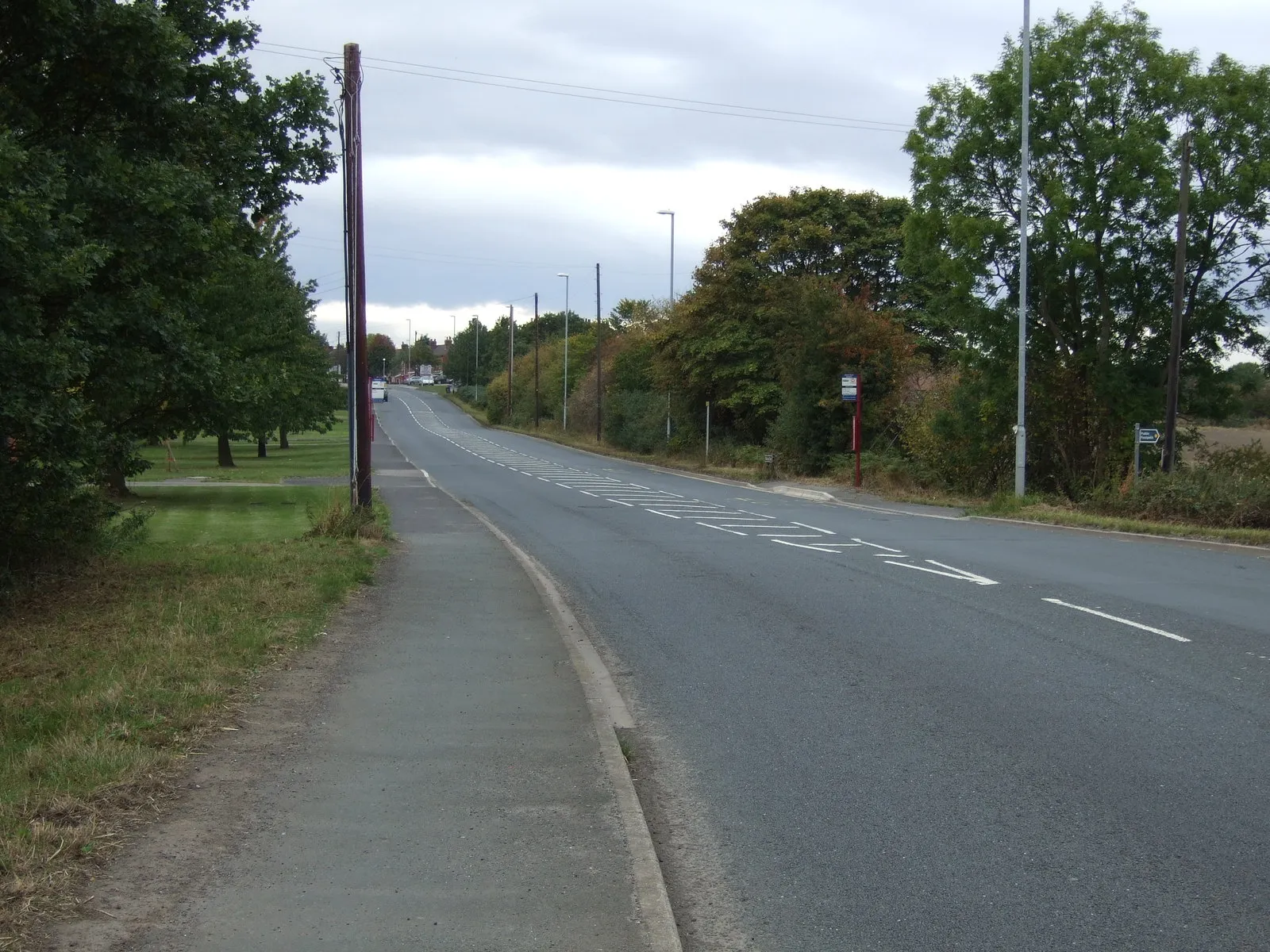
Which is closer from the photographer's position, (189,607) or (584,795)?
(584,795)

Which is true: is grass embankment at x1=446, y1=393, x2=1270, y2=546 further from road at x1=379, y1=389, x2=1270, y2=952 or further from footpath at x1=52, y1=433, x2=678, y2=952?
footpath at x1=52, y1=433, x2=678, y2=952

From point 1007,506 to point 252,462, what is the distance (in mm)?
37687

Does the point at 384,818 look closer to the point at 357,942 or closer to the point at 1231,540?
the point at 357,942

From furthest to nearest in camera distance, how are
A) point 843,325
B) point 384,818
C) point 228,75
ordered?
point 843,325
point 228,75
point 384,818

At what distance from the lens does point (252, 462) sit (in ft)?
178

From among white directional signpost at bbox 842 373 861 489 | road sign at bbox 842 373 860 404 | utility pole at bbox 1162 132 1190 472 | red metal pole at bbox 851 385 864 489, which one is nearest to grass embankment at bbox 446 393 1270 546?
red metal pole at bbox 851 385 864 489

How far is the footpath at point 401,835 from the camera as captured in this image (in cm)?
420

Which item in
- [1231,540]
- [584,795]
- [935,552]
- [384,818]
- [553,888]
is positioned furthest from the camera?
[1231,540]

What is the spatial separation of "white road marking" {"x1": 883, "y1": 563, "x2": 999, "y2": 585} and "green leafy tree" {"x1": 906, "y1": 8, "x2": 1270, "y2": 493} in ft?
48.3

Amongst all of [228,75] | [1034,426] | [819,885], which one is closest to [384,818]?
[819,885]

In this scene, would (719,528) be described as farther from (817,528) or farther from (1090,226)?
(1090,226)

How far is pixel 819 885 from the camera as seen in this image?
4859mm

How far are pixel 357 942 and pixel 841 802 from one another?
268 cm

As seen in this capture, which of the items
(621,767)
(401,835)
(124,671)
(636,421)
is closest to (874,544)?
(124,671)
